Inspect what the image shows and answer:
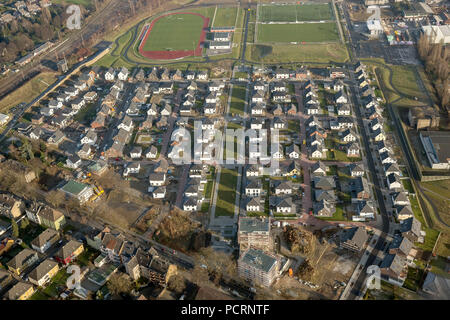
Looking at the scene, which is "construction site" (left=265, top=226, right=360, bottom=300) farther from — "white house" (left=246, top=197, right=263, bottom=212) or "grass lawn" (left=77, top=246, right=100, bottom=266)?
"grass lawn" (left=77, top=246, right=100, bottom=266)

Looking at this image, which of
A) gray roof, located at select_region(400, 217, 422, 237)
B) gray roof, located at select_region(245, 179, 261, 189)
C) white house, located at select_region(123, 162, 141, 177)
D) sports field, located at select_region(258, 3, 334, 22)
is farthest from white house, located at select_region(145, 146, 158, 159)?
sports field, located at select_region(258, 3, 334, 22)

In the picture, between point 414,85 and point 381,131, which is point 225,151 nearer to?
point 381,131

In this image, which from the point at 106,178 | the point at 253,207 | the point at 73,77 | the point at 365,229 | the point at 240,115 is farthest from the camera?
the point at 73,77

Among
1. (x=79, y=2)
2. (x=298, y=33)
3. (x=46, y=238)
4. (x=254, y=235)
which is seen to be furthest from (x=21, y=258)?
(x=79, y=2)

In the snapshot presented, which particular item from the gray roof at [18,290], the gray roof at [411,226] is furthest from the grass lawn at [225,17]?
the gray roof at [18,290]

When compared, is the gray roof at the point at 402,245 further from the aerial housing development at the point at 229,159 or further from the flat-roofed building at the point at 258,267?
the flat-roofed building at the point at 258,267

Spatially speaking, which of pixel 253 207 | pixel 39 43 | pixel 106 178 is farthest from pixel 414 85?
pixel 39 43
